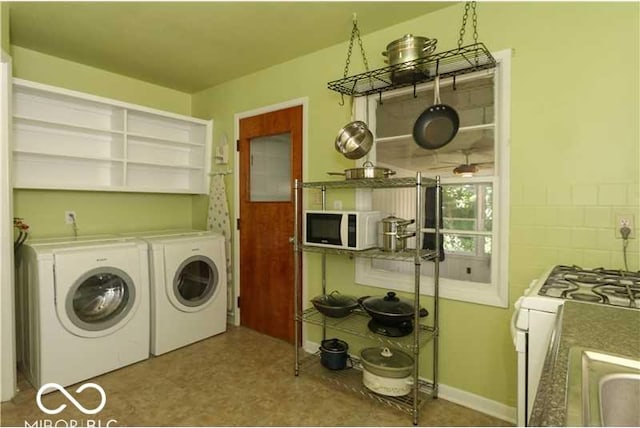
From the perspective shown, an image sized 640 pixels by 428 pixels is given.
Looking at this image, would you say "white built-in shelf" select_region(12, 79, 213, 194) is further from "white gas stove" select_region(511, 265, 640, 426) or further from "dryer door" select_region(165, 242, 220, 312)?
"white gas stove" select_region(511, 265, 640, 426)

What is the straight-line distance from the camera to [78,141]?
9.46ft

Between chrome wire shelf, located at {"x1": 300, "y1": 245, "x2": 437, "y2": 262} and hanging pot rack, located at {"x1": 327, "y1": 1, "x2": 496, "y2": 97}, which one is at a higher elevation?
hanging pot rack, located at {"x1": 327, "y1": 1, "x2": 496, "y2": 97}

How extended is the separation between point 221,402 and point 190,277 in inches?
47.7

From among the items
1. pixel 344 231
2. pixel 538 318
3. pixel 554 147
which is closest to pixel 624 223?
pixel 554 147

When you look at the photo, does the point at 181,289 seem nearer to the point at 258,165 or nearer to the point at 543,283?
the point at 258,165

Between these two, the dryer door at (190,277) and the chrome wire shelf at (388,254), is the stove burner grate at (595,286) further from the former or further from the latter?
the dryer door at (190,277)

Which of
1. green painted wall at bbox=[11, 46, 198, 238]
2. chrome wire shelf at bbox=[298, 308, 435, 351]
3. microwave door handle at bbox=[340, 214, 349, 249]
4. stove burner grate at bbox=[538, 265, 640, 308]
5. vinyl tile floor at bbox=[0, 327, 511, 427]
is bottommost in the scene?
vinyl tile floor at bbox=[0, 327, 511, 427]

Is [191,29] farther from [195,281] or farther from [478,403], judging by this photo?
[478,403]

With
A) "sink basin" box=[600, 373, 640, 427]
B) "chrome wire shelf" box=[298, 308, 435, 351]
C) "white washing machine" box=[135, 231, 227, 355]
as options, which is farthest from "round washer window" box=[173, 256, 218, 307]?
"sink basin" box=[600, 373, 640, 427]

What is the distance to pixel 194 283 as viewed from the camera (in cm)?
307

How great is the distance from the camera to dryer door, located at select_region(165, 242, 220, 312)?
2.80m

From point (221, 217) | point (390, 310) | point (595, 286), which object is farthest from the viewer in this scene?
point (221, 217)

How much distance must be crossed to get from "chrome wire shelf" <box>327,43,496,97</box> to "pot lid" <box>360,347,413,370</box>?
5.53 ft

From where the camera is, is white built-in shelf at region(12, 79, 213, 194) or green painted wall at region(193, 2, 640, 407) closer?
green painted wall at region(193, 2, 640, 407)
